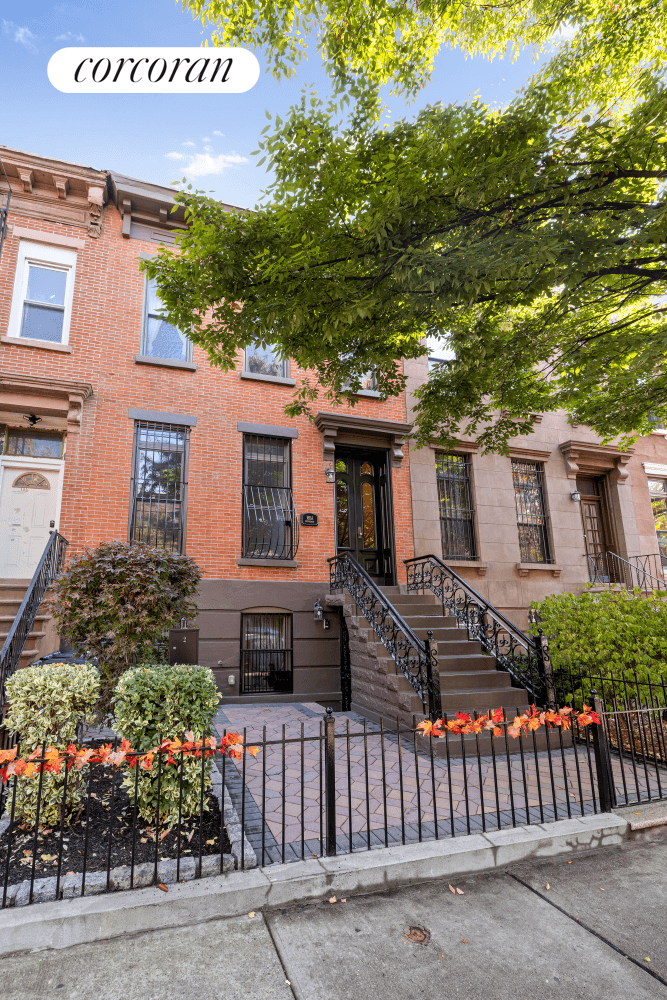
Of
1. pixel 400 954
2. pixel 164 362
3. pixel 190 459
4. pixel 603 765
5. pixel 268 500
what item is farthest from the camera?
pixel 268 500

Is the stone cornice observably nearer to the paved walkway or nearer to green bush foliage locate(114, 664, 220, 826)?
the paved walkway

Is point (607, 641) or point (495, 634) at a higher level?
point (495, 634)

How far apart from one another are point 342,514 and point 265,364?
3.79 meters

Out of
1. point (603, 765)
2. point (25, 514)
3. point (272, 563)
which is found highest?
point (25, 514)

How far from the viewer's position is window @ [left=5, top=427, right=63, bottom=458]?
9531mm

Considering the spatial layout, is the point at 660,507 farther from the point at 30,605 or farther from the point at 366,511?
the point at 30,605

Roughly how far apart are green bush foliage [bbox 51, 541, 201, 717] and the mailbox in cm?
51

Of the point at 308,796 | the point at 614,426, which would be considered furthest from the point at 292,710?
the point at 614,426

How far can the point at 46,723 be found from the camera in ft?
13.6

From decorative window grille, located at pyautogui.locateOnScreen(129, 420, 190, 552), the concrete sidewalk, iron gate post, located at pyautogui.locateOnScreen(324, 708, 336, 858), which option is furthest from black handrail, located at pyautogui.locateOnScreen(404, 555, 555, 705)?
decorative window grille, located at pyautogui.locateOnScreen(129, 420, 190, 552)

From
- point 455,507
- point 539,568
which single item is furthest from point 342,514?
point 539,568

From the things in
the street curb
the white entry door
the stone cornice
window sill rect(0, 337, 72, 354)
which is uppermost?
window sill rect(0, 337, 72, 354)

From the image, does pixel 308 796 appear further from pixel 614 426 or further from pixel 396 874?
pixel 614 426

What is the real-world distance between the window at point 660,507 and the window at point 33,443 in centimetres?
1540
